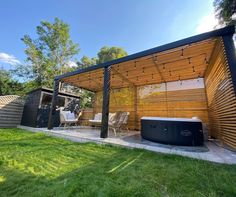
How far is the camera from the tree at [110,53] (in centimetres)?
1505

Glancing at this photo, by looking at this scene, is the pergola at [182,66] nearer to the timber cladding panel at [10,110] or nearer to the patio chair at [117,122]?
the patio chair at [117,122]

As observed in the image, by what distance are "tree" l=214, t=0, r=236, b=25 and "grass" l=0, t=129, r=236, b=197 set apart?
285 inches

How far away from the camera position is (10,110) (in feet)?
26.9

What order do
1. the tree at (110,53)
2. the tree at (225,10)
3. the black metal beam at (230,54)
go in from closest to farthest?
the black metal beam at (230,54) < the tree at (225,10) < the tree at (110,53)

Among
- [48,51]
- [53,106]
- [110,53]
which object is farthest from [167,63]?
[48,51]

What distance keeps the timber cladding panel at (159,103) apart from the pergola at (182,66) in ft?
1.20

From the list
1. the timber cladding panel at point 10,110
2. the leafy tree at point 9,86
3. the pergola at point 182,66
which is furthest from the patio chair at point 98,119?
the leafy tree at point 9,86

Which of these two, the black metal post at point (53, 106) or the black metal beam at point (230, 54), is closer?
the black metal beam at point (230, 54)

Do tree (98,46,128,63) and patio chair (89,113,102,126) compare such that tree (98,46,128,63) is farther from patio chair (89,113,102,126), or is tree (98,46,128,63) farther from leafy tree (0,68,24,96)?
leafy tree (0,68,24,96)

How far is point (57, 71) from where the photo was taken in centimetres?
1580

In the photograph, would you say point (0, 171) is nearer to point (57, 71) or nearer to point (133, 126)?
point (133, 126)

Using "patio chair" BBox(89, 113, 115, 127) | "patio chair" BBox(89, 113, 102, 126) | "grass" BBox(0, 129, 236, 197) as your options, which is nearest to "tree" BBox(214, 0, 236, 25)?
"patio chair" BBox(89, 113, 115, 127)

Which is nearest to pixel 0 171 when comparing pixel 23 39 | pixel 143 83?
pixel 143 83

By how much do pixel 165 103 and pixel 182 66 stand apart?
208cm
